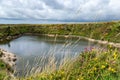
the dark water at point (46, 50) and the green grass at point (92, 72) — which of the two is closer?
the green grass at point (92, 72)

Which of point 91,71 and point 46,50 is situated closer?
point 91,71

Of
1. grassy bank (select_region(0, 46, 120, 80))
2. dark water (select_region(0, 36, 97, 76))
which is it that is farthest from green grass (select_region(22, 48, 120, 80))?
dark water (select_region(0, 36, 97, 76))

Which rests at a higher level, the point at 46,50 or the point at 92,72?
the point at 92,72

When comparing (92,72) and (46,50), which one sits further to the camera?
(46,50)

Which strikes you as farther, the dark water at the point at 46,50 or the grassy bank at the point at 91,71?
the dark water at the point at 46,50

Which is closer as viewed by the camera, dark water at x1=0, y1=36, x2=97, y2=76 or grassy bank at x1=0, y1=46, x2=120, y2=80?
grassy bank at x1=0, y1=46, x2=120, y2=80

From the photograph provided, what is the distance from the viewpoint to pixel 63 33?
329ft

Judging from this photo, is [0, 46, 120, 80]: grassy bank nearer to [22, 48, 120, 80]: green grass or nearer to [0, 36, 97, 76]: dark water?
[22, 48, 120, 80]: green grass

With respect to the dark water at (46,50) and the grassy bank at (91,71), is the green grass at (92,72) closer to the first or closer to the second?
the grassy bank at (91,71)

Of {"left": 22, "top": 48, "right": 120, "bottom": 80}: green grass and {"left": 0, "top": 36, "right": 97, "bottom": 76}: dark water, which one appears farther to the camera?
{"left": 0, "top": 36, "right": 97, "bottom": 76}: dark water

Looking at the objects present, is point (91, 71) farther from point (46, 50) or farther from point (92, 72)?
point (46, 50)

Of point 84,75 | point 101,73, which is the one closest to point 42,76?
point 84,75

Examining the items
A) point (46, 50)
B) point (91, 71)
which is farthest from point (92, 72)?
point (46, 50)

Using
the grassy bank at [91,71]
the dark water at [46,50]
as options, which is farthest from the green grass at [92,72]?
the dark water at [46,50]
